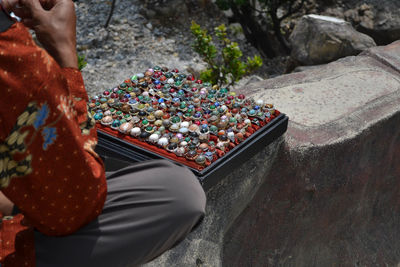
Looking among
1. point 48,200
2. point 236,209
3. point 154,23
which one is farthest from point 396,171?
point 154,23

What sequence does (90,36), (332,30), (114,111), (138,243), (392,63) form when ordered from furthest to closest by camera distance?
(90,36)
(332,30)
(392,63)
(114,111)
(138,243)

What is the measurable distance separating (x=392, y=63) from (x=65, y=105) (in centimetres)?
215

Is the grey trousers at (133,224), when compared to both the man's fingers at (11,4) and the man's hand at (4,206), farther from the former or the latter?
the man's fingers at (11,4)

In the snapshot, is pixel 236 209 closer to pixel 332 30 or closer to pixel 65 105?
pixel 65 105

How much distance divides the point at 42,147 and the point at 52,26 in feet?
1.05

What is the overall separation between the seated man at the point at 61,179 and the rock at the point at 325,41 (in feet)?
9.21

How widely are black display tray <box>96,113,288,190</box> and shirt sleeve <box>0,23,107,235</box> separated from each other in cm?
51

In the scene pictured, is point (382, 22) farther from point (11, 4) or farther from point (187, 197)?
point (11, 4)

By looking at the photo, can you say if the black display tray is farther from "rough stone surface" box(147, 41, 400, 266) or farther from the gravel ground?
the gravel ground

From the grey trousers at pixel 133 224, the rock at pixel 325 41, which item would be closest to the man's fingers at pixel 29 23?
the grey trousers at pixel 133 224

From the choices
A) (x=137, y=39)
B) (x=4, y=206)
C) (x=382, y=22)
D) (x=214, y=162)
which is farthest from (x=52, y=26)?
(x=382, y=22)

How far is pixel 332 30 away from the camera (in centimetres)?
379

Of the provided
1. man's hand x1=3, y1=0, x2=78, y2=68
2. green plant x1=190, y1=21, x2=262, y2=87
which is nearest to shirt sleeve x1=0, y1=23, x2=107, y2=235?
man's hand x1=3, y1=0, x2=78, y2=68

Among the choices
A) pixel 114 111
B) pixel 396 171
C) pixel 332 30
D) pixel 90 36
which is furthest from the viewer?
pixel 90 36
